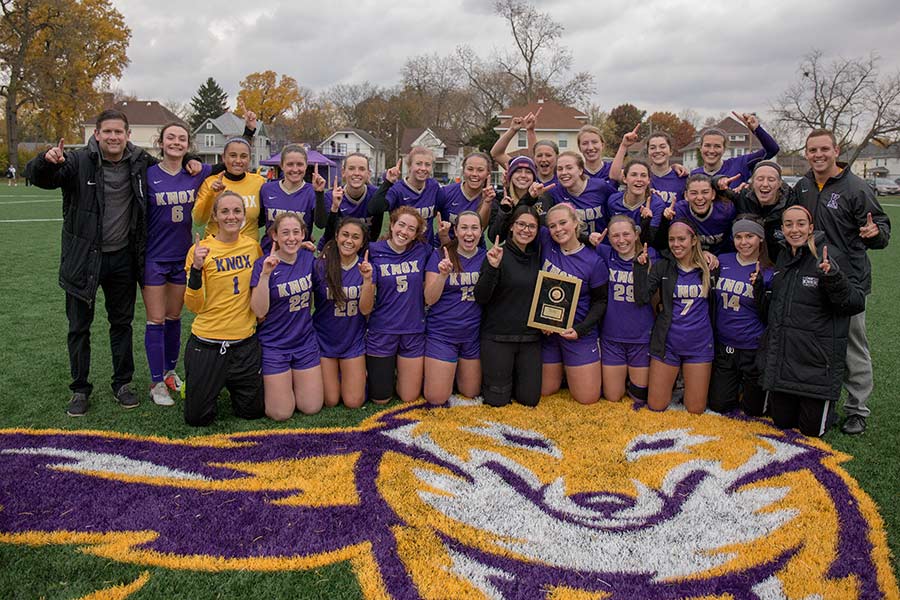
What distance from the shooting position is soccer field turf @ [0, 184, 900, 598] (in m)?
2.78

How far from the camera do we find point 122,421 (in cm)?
458

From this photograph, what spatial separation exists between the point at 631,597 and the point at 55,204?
28.0 metres

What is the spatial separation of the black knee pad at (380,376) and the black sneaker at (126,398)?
181 cm

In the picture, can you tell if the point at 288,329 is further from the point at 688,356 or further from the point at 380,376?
the point at 688,356

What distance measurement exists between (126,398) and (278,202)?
1955mm

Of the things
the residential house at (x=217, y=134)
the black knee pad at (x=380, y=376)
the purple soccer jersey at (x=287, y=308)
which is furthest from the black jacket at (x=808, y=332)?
the residential house at (x=217, y=134)

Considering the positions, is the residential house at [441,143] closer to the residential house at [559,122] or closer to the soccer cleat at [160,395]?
the residential house at [559,122]

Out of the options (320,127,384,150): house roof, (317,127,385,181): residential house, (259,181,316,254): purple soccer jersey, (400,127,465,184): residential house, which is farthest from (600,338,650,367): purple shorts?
(320,127,384,150): house roof

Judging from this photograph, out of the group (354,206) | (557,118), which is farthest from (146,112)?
(354,206)

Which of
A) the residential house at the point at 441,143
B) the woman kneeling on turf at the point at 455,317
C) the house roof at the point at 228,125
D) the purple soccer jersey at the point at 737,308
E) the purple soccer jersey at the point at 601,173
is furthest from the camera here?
the residential house at the point at 441,143

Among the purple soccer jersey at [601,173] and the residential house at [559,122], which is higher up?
the residential house at [559,122]

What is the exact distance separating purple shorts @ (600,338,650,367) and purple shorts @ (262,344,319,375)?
239 centimetres

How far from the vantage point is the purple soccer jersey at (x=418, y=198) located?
571cm

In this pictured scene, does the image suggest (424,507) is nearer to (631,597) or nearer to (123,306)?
(631,597)
